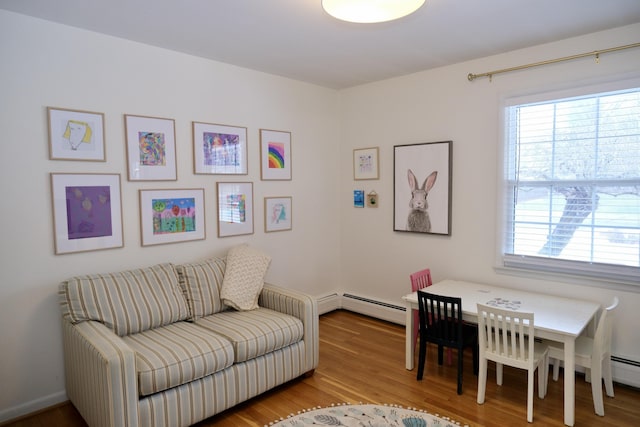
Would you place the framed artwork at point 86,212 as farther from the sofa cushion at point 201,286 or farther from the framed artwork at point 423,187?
the framed artwork at point 423,187

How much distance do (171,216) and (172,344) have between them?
1165mm

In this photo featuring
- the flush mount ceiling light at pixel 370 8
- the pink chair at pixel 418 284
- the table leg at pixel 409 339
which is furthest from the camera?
the pink chair at pixel 418 284

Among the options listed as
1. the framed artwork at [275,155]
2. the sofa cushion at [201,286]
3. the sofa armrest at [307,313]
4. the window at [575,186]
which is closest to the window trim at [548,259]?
the window at [575,186]

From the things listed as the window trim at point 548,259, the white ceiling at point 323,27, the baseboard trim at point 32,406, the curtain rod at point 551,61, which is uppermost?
the white ceiling at point 323,27

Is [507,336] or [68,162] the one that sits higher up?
[68,162]

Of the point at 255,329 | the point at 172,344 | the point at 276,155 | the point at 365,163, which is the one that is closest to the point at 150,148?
the point at 276,155

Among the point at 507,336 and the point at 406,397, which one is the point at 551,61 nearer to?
the point at 507,336

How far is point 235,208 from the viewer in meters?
3.77

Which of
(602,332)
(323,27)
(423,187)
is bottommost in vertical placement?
(602,332)

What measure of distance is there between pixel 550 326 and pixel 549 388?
766 mm

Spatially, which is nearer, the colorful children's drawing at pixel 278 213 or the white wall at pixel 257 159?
the white wall at pixel 257 159

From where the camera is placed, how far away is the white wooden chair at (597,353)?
8.30 ft

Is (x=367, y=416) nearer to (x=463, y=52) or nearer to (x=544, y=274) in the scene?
(x=544, y=274)

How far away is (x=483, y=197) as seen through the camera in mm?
3607
